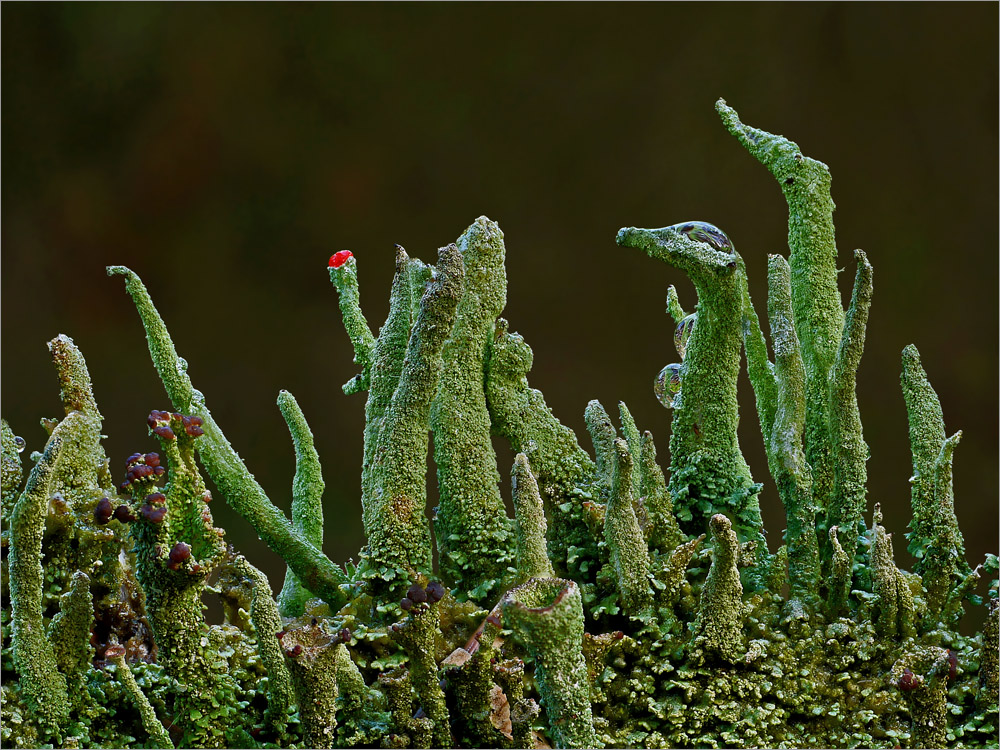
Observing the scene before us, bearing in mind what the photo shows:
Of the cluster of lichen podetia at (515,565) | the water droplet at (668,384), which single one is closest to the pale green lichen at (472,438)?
the cluster of lichen podetia at (515,565)

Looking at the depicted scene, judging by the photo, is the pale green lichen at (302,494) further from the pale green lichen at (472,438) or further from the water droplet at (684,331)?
the water droplet at (684,331)

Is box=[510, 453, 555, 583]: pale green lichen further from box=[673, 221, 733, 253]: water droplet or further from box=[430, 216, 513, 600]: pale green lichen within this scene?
box=[673, 221, 733, 253]: water droplet

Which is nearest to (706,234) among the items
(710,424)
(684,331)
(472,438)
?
(684,331)

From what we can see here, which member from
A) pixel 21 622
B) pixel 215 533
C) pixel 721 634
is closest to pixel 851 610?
pixel 721 634

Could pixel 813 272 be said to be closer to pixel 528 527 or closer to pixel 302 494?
pixel 528 527

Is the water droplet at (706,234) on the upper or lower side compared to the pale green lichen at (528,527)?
upper

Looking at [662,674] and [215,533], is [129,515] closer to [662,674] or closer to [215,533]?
[215,533]

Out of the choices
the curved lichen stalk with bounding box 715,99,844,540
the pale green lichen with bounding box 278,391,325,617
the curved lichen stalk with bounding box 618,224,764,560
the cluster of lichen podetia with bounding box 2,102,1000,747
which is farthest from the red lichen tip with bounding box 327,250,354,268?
the curved lichen stalk with bounding box 715,99,844,540
